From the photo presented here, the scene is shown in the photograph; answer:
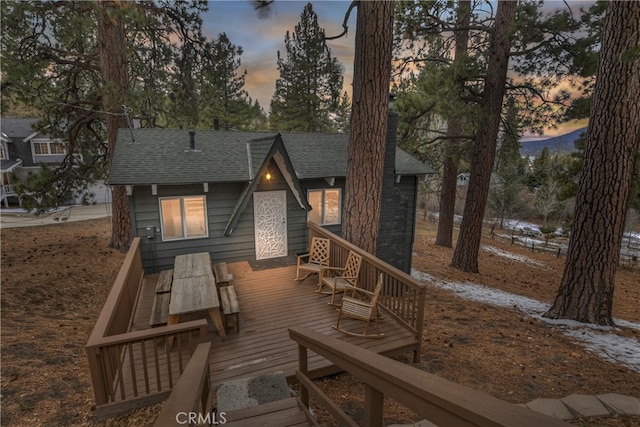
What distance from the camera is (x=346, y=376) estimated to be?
4.23m

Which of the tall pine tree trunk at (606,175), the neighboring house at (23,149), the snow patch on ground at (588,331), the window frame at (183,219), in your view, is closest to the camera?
the snow patch on ground at (588,331)

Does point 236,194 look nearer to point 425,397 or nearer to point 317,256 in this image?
point 317,256

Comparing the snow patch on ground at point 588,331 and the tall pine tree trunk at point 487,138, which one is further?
the tall pine tree trunk at point 487,138

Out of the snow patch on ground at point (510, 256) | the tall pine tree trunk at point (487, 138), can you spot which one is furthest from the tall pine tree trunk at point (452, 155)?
the snow patch on ground at point (510, 256)

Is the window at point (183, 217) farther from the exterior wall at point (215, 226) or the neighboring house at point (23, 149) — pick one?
Result: the neighboring house at point (23, 149)

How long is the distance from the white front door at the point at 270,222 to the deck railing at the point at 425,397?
665 cm

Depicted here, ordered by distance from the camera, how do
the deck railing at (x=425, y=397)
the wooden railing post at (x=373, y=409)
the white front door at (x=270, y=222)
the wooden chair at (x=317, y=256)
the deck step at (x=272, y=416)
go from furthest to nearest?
the white front door at (x=270, y=222)
the wooden chair at (x=317, y=256)
the deck step at (x=272, y=416)
the wooden railing post at (x=373, y=409)
the deck railing at (x=425, y=397)

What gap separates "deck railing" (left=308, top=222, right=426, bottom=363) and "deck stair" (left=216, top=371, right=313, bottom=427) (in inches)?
86.0

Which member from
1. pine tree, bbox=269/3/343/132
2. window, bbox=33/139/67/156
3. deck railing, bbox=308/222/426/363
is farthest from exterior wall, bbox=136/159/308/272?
window, bbox=33/139/67/156

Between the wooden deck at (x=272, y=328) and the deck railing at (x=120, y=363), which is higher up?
the deck railing at (x=120, y=363)

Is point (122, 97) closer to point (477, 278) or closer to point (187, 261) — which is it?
point (187, 261)

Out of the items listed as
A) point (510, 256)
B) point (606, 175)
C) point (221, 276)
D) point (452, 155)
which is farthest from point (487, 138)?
point (221, 276)

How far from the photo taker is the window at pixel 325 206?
900cm

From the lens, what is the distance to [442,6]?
28.3 ft
